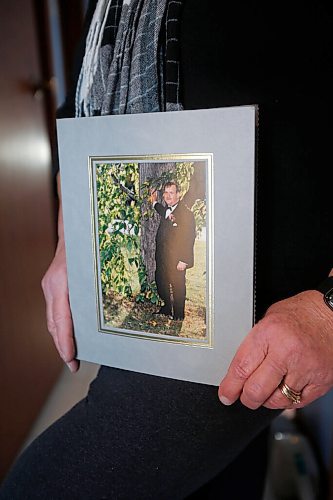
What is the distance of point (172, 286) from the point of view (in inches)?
19.7

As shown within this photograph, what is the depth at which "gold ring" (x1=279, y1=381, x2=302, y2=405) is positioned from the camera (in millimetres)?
477

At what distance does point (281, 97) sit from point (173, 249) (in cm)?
19

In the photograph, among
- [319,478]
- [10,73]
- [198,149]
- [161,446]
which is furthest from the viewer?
[10,73]

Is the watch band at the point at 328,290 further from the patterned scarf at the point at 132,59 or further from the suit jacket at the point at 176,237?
the patterned scarf at the point at 132,59

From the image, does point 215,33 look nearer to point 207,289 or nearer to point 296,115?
point 296,115

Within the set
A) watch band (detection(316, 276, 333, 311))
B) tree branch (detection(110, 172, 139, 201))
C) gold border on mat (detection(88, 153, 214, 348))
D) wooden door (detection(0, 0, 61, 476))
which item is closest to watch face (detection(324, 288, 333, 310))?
watch band (detection(316, 276, 333, 311))

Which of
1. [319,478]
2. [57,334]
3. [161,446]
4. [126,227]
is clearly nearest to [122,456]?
[161,446]

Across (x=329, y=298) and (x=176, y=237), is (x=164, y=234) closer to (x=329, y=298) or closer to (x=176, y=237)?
(x=176, y=237)

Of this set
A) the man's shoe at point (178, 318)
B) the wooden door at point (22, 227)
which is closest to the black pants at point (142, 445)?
the man's shoe at point (178, 318)

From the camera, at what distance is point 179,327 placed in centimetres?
51

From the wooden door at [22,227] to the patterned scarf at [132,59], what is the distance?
2.33ft

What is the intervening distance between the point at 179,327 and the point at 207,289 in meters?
0.05

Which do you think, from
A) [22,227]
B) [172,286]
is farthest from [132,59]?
[22,227]

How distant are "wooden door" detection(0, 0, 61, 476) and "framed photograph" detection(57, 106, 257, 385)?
0.77 m
